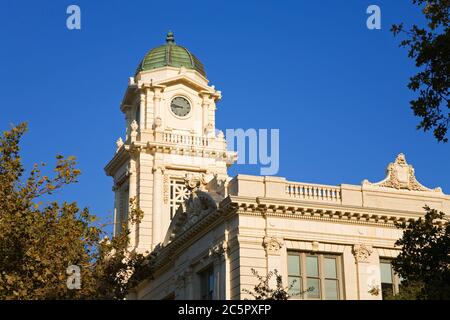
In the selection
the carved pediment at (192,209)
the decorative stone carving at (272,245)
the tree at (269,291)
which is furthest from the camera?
the carved pediment at (192,209)

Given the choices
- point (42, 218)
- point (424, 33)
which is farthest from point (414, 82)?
point (42, 218)

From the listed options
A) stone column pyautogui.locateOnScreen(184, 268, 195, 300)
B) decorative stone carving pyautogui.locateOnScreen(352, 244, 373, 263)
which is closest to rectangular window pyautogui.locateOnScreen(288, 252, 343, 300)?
decorative stone carving pyautogui.locateOnScreen(352, 244, 373, 263)

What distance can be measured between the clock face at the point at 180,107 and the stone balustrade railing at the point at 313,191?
18618 mm

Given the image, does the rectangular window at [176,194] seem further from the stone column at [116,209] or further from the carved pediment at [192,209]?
the carved pediment at [192,209]

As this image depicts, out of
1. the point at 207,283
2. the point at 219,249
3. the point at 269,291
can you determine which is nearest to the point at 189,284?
the point at 207,283

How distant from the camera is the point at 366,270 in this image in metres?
43.7

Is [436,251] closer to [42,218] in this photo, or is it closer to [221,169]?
[42,218]

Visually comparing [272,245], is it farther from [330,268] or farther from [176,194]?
[176,194]

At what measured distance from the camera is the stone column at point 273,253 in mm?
41763

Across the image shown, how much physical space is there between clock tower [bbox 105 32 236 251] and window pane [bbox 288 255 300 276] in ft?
46.4

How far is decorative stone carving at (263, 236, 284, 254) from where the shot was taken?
42.0 meters

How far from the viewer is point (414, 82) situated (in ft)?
89.1

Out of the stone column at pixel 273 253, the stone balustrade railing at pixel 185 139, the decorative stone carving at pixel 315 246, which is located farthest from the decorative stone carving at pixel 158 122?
the stone column at pixel 273 253

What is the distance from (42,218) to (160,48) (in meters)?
30.1
